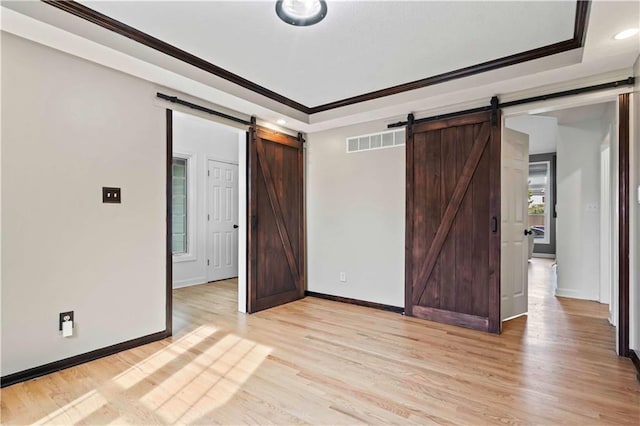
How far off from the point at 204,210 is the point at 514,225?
4808mm

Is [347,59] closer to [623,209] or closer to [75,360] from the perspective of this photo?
[623,209]

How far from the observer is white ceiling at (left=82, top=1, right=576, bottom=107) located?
2197 millimetres

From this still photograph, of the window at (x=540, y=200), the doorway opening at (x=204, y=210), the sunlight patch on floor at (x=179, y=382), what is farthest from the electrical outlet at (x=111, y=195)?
the window at (x=540, y=200)

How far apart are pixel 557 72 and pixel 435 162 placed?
1358 mm

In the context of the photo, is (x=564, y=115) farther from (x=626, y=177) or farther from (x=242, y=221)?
(x=242, y=221)

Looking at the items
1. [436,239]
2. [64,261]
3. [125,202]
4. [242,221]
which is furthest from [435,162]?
[64,261]

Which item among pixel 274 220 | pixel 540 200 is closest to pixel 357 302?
pixel 274 220

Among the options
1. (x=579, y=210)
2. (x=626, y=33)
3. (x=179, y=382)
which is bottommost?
(x=179, y=382)

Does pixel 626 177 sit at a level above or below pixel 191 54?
below

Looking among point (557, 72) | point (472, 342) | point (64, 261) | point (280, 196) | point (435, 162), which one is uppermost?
point (557, 72)

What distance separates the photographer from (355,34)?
251 centimetres

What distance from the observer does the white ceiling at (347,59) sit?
2160mm

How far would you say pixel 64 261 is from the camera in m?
2.48

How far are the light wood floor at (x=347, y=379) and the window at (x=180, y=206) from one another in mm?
2224
